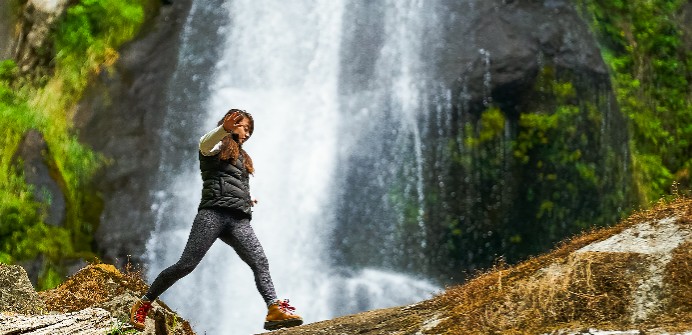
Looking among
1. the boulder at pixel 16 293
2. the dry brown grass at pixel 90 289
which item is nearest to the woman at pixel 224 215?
the boulder at pixel 16 293

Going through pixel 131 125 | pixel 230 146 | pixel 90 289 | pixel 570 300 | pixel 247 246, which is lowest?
pixel 570 300

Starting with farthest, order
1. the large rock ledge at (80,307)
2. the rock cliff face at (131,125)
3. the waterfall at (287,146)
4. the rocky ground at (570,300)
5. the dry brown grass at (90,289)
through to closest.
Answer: the rock cliff face at (131,125) < the waterfall at (287,146) < the dry brown grass at (90,289) < the large rock ledge at (80,307) < the rocky ground at (570,300)

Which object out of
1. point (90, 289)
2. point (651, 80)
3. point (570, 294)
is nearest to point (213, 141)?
point (570, 294)

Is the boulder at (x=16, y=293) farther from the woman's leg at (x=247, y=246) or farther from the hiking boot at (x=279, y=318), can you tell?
the hiking boot at (x=279, y=318)

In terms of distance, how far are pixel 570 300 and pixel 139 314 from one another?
9.41ft

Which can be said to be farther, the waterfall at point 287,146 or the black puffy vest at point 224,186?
the waterfall at point 287,146

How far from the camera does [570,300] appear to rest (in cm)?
502

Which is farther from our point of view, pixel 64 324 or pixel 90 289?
pixel 90 289

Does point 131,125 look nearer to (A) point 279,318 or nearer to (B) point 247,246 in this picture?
(B) point 247,246

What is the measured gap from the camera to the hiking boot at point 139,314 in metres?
5.70

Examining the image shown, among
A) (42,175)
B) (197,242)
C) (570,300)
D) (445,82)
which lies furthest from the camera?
(445,82)

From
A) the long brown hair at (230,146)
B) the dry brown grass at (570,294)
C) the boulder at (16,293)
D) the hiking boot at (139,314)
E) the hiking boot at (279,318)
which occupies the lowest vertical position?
the dry brown grass at (570,294)

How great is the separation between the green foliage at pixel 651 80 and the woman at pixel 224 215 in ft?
29.5

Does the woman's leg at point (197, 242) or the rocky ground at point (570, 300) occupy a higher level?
the woman's leg at point (197, 242)
